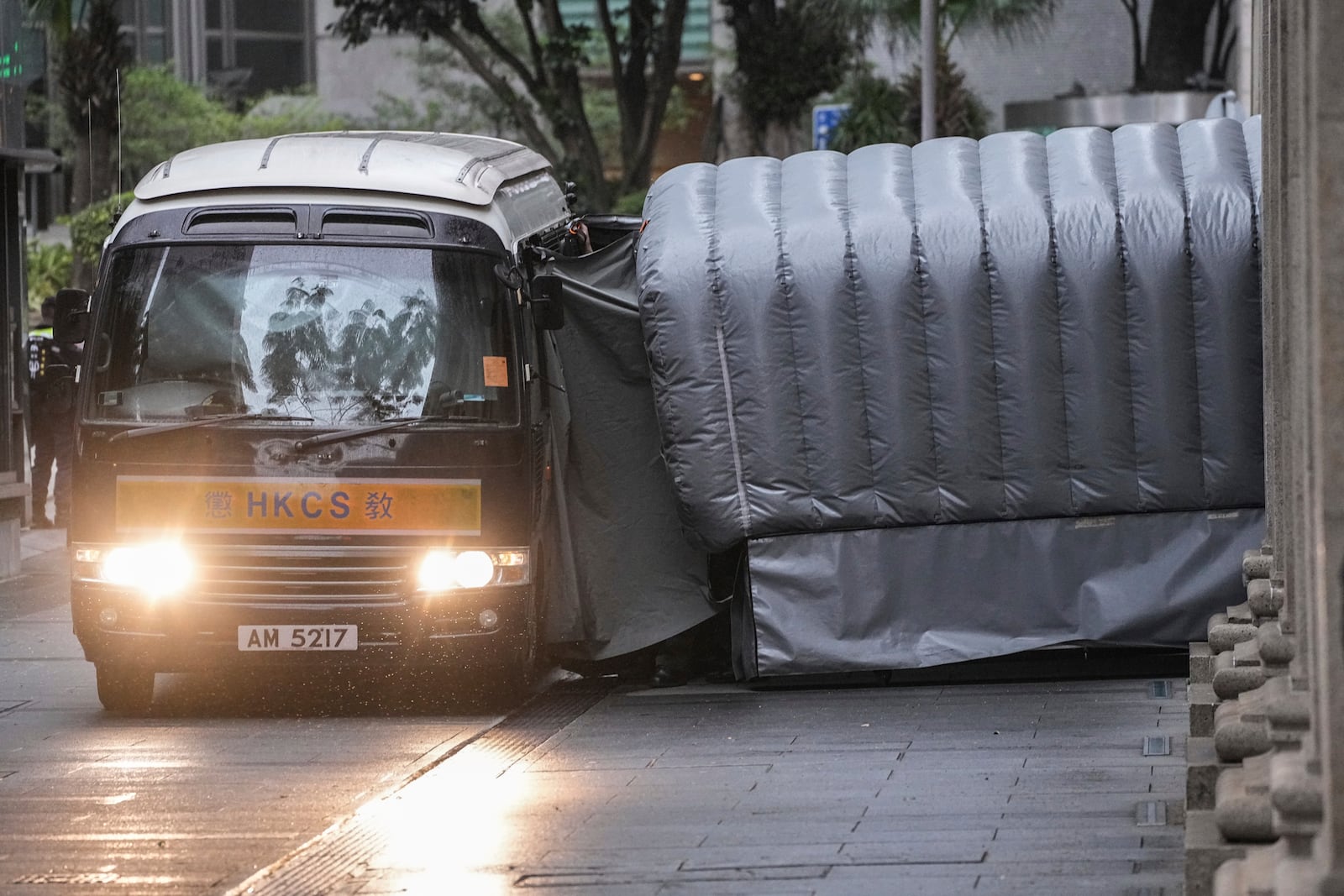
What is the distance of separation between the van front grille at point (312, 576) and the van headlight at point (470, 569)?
106 millimetres

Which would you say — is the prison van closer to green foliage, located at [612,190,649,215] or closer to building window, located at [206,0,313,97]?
green foliage, located at [612,190,649,215]

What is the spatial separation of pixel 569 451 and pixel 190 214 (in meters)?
2.19

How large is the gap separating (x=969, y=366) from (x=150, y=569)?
389 cm

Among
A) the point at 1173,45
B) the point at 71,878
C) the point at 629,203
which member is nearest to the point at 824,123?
the point at 629,203

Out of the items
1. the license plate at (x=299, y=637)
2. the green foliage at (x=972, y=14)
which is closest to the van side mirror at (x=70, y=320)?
the license plate at (x=299, y=637)

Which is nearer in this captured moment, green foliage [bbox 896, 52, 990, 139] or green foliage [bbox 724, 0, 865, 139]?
Answer: green foliage [bbox 724, 0, 865, 139]

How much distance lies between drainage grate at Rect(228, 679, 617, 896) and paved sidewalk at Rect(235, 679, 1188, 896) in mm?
16

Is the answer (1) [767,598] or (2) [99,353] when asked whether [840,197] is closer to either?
(1) [767,598]

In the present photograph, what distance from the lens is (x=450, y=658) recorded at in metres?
10.3

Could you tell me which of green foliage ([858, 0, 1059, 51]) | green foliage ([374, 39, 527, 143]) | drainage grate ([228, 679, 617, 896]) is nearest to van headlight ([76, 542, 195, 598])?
drainage grate ([228, 679, 617, 896])

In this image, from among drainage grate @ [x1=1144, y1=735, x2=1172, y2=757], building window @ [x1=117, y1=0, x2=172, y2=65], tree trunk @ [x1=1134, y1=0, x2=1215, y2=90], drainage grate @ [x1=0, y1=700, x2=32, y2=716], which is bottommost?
drainage grate @ [x1=0, y1=700, x2=32, y2=716]

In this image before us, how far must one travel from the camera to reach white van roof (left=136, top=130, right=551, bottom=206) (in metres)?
10.4

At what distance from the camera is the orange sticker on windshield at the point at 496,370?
10242 mm

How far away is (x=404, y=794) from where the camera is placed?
27.3 ft
